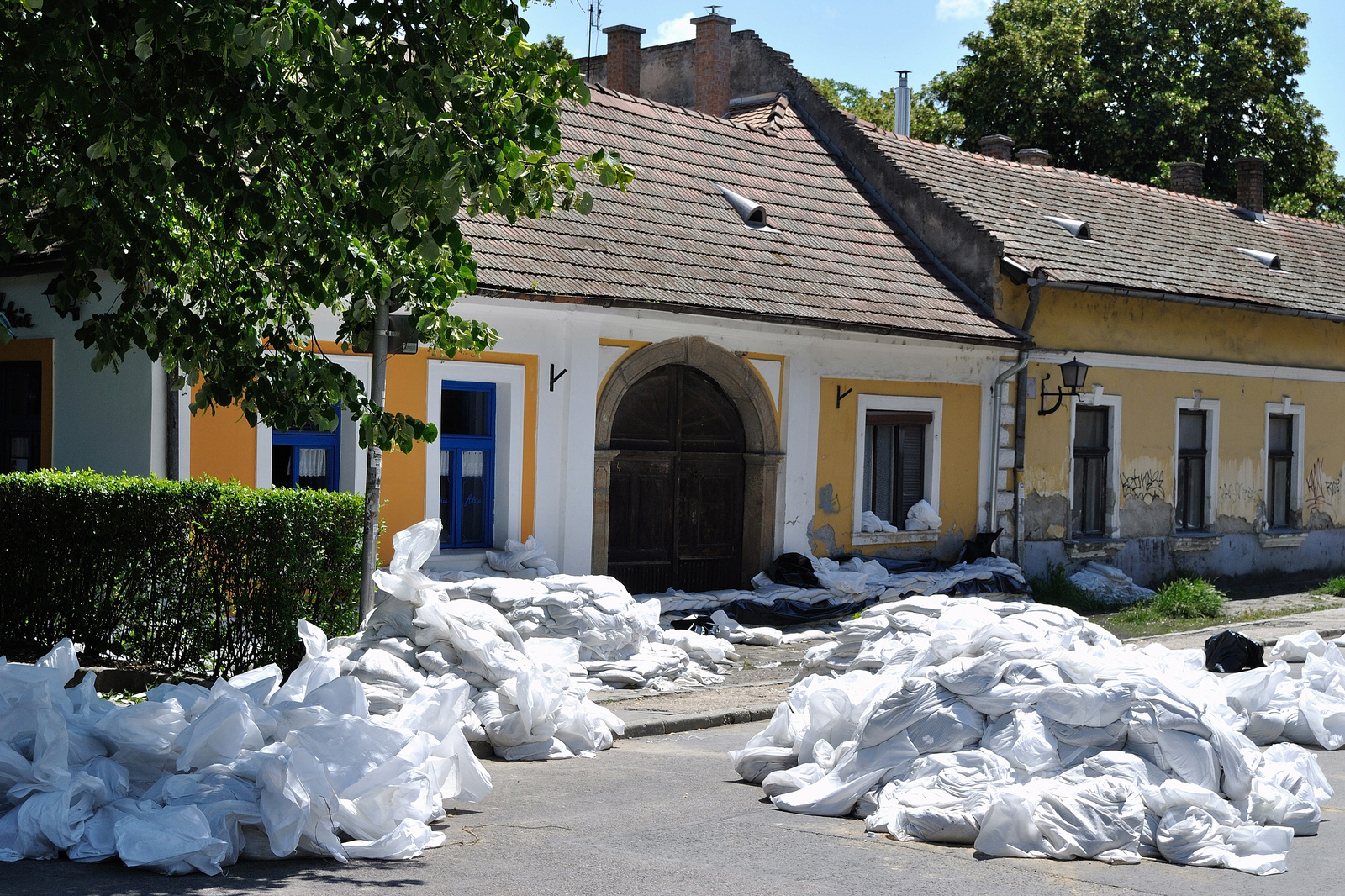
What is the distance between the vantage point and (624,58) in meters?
24.6

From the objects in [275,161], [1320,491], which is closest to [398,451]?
[275,161]

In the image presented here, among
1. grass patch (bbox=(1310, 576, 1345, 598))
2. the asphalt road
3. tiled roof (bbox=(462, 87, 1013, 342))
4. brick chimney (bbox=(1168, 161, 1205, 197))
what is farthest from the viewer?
brick chimney (bbox=(1168, 161, 1205, 197))

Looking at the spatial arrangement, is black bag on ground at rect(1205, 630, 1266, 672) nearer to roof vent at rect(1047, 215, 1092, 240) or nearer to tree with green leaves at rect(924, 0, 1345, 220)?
roof vent at rect(1047, 215, 1092, 240)

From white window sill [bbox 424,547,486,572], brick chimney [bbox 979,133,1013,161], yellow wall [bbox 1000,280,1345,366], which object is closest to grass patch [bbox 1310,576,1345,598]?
yellow wall [bbox 1000,280,1345,366]

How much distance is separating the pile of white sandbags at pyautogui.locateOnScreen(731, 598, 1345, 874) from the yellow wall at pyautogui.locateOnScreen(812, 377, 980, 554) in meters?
8.05

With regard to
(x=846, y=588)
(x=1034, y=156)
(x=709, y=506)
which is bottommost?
(x=846, y=588)

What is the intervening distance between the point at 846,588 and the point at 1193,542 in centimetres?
807

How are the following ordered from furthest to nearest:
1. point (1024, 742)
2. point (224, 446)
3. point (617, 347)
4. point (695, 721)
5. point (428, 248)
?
point (617, 347) → point (224, 446) → point (695, 721) → point (1024, 742) → point (428, 248)

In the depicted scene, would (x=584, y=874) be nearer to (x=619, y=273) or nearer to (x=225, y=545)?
(x=225, y=545)

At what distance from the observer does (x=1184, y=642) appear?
1483 centimetres

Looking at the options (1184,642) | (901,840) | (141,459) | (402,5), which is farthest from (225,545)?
(1184,642)

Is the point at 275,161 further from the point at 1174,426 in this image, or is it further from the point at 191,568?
the point at 1174,426

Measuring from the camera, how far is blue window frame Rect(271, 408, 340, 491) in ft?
42.5

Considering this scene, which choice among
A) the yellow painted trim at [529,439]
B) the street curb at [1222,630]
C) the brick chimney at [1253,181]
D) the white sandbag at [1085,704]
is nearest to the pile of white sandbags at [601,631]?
the yellow painted trim at [529,439]
